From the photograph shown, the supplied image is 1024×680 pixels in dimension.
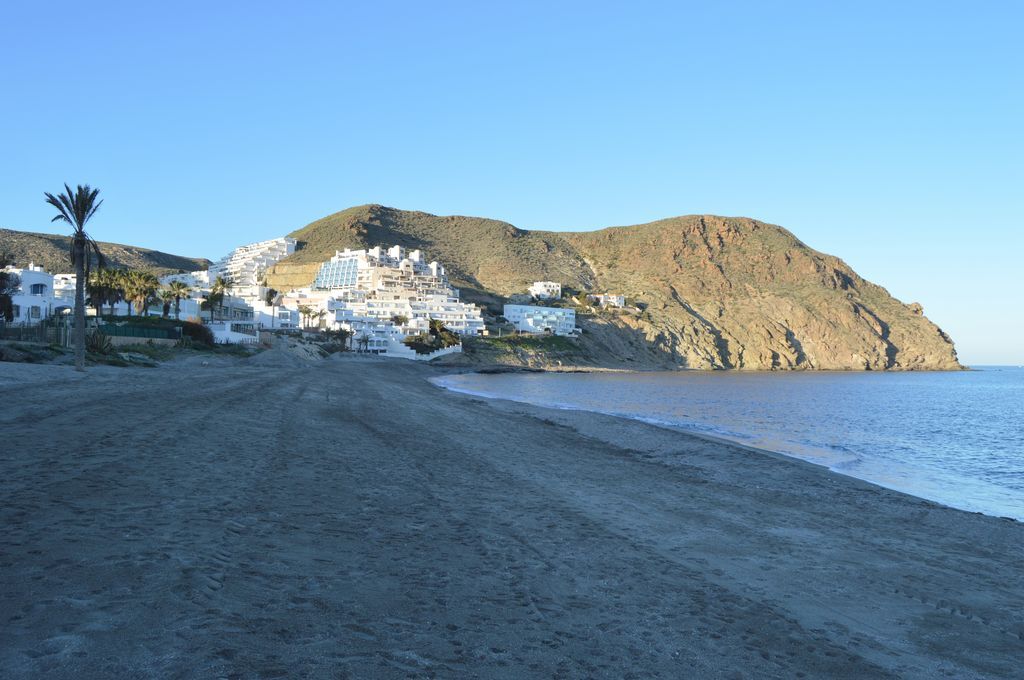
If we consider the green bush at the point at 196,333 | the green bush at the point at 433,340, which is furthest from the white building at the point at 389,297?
the green bush at the point at 196,333

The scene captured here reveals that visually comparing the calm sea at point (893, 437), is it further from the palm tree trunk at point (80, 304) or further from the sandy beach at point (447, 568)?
the palm tree trunk at point (80, 304)

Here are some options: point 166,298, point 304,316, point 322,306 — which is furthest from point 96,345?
point 322,306

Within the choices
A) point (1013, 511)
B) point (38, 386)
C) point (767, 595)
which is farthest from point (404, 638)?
point (38, 386)

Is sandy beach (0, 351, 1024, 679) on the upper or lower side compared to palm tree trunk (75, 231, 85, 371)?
lower

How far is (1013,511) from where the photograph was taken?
50.7ft

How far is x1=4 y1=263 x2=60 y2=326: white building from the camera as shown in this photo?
56978mm

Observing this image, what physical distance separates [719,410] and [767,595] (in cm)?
4058

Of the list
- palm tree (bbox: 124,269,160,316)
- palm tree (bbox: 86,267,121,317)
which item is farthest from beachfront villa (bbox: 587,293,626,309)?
palm tree (bbox: 86,267,121,317)

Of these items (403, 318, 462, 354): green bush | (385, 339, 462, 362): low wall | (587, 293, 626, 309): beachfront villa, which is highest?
(587, 293, 626, 309): beachfront villa

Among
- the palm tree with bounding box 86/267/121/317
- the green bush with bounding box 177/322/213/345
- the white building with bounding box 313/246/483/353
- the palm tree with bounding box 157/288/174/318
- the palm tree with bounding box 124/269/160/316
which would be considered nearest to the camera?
the green bush with bounding box 177/322/213/345

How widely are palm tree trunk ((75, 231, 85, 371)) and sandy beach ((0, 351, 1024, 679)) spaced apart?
1841cm

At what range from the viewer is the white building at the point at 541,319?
154 metres

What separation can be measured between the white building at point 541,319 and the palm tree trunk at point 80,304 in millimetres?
121328

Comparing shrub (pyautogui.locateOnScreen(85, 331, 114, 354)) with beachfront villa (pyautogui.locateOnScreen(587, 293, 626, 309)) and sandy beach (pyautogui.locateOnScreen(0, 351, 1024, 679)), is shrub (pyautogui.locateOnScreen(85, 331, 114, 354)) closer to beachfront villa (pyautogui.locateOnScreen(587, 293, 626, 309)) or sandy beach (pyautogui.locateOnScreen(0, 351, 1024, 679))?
sandy beach (pyautogui.locateOnScreen(0, 351, 1024, 679))
